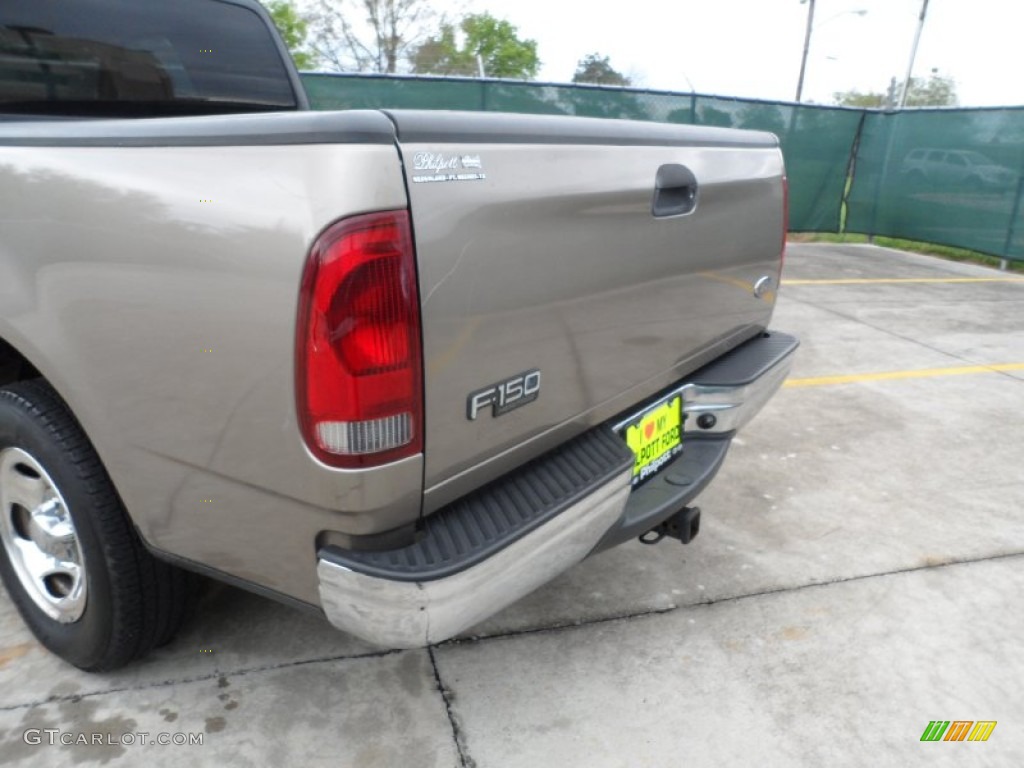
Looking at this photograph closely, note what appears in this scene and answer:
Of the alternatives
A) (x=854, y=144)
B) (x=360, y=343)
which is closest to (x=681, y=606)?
(x=360, y=343)

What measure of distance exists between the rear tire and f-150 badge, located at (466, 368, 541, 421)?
1009mm

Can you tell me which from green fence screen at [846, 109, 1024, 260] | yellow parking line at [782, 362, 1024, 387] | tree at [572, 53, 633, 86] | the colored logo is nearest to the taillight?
the colored logo

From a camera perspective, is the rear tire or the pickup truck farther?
the rear tire

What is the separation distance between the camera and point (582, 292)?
6.52 feet

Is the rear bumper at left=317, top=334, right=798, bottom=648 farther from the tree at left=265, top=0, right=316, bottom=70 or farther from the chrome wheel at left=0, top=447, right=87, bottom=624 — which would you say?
the tree at left=265, top=0, right=316, bottom=70

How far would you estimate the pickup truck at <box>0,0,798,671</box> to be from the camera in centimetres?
151

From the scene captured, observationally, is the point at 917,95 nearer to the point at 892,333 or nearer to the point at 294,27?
the point at 294,27

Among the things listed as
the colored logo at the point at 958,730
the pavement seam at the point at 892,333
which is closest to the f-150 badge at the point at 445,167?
the colored logo at the point at 958,730

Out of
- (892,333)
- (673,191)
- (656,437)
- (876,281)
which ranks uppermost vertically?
(673,191)

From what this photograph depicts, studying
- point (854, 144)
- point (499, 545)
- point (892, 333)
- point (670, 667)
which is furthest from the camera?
point (854, 144)

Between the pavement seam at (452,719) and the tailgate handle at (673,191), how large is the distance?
4.91ft

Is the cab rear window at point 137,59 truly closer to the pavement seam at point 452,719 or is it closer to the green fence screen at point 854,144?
the pavement seam at point 452,719

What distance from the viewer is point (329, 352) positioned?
150 centimetres

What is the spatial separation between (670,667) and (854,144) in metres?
12.0
